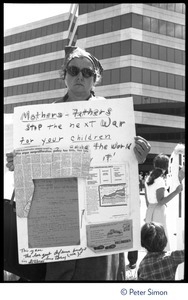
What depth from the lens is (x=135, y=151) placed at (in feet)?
6.48

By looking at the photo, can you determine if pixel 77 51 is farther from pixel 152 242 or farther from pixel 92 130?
pixel 152 242

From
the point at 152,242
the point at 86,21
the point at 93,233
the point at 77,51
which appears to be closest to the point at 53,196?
the point at 93,233

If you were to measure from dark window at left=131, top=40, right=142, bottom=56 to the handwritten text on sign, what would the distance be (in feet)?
122

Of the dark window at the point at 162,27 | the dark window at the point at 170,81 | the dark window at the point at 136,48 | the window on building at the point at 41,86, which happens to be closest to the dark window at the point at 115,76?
the dark window at the point at 136,48

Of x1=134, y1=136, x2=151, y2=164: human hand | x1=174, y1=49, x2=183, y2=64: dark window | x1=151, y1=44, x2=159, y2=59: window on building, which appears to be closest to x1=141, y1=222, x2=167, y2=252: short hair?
x1=134, y1=136, x2=151, y2=164: human hand

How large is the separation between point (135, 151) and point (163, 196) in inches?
93.0

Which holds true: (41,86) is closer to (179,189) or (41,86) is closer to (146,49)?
(146,49)

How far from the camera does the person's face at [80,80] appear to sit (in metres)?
2.06

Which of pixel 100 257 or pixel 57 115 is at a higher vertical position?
pixel 57 115

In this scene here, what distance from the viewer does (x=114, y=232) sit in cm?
200

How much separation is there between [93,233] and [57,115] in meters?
0.67

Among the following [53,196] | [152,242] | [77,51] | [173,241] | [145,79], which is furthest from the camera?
[145,79]

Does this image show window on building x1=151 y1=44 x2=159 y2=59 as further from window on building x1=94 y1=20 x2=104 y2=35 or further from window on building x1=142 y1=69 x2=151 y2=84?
window on building x1=94 y1=20 x2=104 y2=35

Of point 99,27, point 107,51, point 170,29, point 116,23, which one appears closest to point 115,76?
point 107,51
